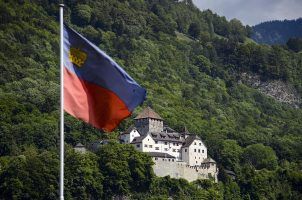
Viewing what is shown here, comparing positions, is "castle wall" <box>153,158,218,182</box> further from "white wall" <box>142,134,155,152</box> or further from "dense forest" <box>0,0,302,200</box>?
"white wall" <box>142,134,155,152</box>

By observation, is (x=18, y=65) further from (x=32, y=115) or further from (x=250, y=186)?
(x=250, y=186)

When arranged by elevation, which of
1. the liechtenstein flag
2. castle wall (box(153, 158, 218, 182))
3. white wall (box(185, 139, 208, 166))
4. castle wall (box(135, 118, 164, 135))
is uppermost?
castle wall (box(135, 118, 164, 135))

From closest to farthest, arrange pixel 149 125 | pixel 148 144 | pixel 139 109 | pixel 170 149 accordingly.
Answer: pixel 148 144 → pixel 170 149 → pixel 149 125 → pixel 139 109

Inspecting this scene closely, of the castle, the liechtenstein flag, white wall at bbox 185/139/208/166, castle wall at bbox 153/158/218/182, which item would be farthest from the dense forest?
the liechtenstein flag

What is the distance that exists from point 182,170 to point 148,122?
16.2 metres

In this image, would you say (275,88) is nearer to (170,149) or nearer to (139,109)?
(139,109)

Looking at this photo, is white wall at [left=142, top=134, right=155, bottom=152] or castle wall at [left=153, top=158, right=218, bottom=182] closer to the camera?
castle wall at [left=153, top=158, right=218, bottom=182]

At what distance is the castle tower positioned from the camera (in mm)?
111625

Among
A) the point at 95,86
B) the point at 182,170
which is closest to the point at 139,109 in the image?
the point at 182,170

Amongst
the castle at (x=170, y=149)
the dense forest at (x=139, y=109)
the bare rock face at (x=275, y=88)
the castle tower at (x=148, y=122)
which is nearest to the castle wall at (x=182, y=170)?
the castle at (x=170, y=149)

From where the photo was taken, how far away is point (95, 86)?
18938 millimetres

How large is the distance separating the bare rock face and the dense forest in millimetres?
1413

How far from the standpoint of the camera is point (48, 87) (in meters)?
125

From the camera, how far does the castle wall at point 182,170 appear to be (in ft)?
313
